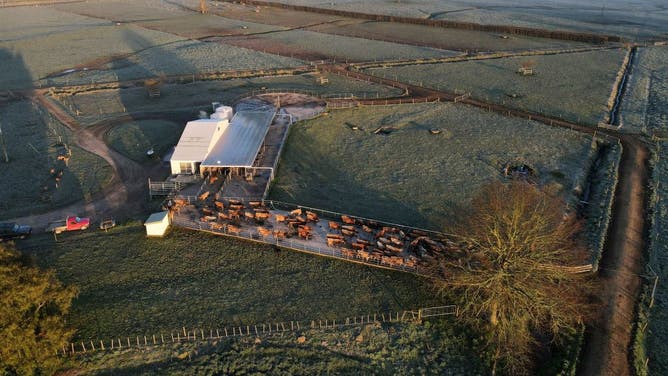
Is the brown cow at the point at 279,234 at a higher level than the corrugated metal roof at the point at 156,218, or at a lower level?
lower

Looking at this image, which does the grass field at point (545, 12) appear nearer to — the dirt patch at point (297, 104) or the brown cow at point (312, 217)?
the dirt patch at point (297, 104)

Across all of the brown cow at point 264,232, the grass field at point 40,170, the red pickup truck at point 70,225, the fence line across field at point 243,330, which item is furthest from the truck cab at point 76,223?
the brown cow at point 264,232

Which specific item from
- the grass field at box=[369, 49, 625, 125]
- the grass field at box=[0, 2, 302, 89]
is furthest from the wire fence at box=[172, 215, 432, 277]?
the grass field at box=[0, 2, 302, 89]

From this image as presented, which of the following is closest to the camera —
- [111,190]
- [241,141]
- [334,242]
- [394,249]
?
[394,249]

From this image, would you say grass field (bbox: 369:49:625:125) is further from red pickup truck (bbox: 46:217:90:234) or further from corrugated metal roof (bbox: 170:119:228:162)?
red pickup truck (bbox: 46:217:90:234)

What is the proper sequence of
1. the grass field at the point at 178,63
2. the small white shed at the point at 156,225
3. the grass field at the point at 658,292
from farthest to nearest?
the grass field at the point at 178,63 < the small white shed at the point at 156,225 < the grass field at the point at 658,292

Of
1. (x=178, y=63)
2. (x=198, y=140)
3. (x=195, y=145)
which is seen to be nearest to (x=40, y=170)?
(x=195, y=145)

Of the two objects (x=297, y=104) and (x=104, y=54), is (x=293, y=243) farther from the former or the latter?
(x=104, y=54)
